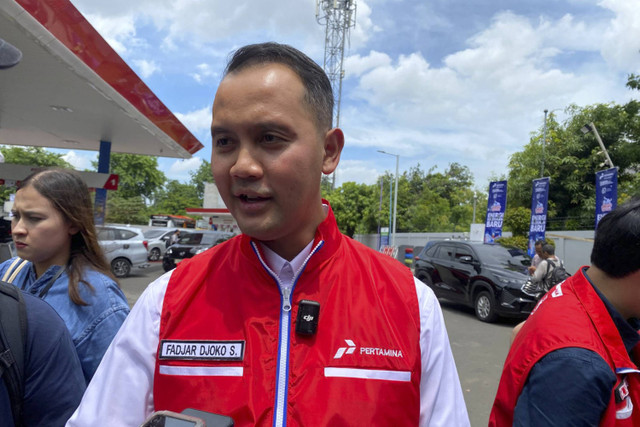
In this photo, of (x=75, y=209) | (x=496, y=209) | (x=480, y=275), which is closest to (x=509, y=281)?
(x=480, y=275)

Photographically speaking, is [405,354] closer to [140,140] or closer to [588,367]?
[588,367]

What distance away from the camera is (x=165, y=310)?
1279 millimetres

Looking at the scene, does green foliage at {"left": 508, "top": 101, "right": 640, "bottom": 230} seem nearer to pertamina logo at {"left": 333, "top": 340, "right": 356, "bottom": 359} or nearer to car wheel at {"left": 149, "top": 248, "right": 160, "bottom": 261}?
car wheel at {"left": 149, "top": 248, "right": 160, "bottom": 261}

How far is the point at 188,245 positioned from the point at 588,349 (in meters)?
16.3

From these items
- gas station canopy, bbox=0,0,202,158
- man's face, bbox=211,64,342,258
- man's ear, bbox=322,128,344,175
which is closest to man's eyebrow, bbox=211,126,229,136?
man's face, bbox=211,64,342,258

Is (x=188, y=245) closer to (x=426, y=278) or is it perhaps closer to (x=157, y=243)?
(x=157, y=243)

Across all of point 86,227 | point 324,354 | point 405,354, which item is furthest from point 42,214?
point 405,354

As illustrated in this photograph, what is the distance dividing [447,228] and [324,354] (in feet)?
123

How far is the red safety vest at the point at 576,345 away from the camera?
4.84 ft

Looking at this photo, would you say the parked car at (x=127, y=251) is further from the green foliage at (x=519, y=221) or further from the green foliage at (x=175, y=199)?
the green foliage at (x=175, y=199)

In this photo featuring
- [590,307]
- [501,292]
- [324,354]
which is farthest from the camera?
[501,292]

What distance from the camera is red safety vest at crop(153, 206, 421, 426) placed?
1.15m

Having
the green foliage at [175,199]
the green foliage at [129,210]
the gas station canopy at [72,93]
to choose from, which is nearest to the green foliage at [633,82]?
the gas station canopy at [72,93]

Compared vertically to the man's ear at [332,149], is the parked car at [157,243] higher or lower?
lower
